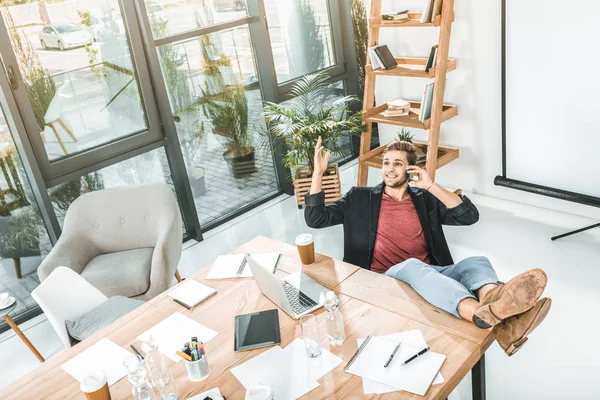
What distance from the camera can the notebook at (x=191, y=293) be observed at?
8.39ft

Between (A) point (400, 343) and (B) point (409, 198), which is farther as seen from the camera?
(B) point (409, 198)

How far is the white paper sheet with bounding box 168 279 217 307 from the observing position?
8.43ft

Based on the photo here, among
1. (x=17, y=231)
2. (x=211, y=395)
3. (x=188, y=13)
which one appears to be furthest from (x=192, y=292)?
(x=188, y=13)

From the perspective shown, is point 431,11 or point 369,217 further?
point 431,11

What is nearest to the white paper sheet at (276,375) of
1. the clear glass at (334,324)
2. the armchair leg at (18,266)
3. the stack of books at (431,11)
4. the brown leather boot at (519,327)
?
the clear glass at (334,324)

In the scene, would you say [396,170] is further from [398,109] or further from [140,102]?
[140,102]

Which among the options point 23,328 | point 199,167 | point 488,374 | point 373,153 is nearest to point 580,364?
point 488,374

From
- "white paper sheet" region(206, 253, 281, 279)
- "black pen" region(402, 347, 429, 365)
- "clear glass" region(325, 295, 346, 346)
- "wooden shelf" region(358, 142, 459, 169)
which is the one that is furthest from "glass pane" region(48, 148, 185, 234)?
"black pen" region(402, 347, 429, 365)

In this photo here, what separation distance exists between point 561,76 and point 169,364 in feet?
10.6

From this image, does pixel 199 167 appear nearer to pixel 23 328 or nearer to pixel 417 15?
pixel 23 328

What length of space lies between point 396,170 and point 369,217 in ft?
0.95

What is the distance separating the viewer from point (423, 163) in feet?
15.0

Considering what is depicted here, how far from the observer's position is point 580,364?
2855 mm

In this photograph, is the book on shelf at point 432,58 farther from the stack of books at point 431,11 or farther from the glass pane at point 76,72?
the glass pane at point 76,72
